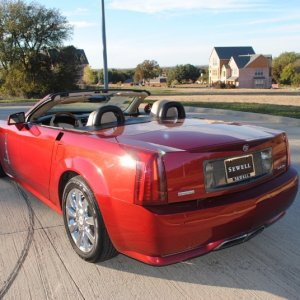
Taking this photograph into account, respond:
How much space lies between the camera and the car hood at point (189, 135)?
3229 mm

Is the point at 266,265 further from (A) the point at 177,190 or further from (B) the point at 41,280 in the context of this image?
(B) the point at 41,280

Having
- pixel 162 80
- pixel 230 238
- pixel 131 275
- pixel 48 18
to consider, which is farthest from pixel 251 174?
pixel 162 80

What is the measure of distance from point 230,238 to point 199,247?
0.27 m

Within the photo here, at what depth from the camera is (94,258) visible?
3.46m

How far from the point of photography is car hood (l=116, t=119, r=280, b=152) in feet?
10.6

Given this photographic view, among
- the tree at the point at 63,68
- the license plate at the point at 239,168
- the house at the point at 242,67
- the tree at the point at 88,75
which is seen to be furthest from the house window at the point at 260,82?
the license plate at the point at 239,168

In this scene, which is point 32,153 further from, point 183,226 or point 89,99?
point 183,226

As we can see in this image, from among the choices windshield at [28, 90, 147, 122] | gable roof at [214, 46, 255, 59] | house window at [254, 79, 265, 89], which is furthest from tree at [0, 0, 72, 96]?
gable roof at [214, 46, 255, 59]

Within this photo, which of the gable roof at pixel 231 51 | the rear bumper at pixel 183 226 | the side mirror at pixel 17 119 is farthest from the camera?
the gable roof at pixel 231 51

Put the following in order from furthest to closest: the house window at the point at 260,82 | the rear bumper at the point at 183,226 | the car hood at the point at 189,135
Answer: the house window at the point at 260,82 < the car hood at the point at 189,135 < the rear bumper at the point at 183,226

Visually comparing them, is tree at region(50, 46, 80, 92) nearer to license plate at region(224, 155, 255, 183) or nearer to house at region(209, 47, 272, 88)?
license plate at region(224, 155, 255, 183)

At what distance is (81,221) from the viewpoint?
361 centimetres

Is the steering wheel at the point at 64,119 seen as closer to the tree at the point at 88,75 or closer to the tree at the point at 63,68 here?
the tree at the point at 63,68

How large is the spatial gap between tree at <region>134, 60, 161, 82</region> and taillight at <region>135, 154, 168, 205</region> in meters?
88.9
